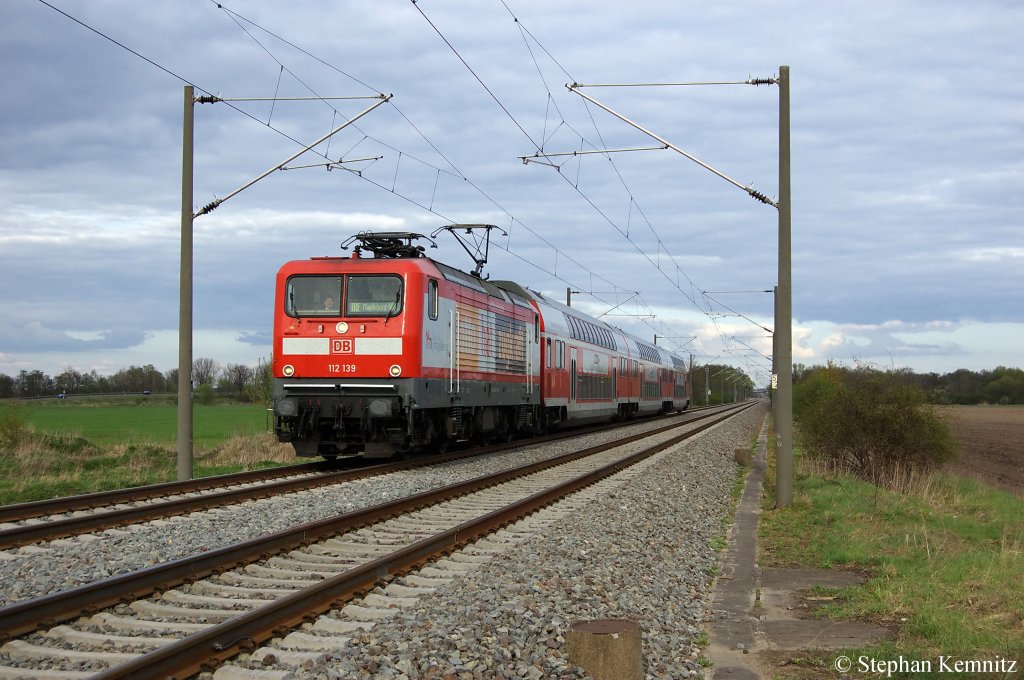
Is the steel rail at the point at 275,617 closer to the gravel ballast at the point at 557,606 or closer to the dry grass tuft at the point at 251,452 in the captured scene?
the gravel ballast at the point at 557,606

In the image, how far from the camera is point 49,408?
71750 millimetres

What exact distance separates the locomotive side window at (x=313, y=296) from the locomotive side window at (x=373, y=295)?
0.26 meters

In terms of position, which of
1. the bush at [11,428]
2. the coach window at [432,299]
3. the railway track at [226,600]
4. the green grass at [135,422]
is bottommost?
the green grass at [135,422]

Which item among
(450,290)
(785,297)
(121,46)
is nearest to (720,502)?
(785,297)

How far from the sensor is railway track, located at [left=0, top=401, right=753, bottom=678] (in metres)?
5.61

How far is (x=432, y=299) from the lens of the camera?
1766 centimetres

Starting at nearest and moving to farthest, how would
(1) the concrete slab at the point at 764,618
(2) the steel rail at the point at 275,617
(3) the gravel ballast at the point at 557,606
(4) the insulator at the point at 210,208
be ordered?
1. (2) the steel rail at the point at 275,617
2. (3) the gravel ballast at the point at 557,606
3. (1) the concrete slab at the point at 764,618
4. (4) the insulator at the point at 210,208

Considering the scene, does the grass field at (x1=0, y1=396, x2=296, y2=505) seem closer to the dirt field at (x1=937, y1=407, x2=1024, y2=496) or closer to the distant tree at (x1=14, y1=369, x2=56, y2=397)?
the dirt field at (x1=937, y1=407, x2=1024, y2=496)

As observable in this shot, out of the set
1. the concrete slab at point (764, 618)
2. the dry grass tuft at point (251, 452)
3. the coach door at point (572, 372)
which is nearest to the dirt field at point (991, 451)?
the coach door at point (572, 372)

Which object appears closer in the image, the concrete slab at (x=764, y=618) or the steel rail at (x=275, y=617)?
the steel rail at (x=275, y=617)

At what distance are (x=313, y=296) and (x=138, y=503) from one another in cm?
583

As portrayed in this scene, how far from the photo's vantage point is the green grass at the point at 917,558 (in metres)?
6.55

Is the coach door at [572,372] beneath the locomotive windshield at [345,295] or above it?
beneath

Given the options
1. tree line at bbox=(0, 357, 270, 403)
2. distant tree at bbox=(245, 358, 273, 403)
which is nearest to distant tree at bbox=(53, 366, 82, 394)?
tree line at bbox=(0, 357, 270, 403)
